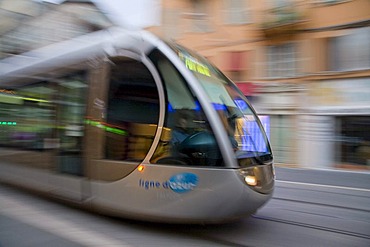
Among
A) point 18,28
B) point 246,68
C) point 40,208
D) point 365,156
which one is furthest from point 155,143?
point 246,68

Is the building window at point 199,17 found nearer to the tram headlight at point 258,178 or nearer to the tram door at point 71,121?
the tram door at point 71,121

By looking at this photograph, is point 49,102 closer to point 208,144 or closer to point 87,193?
point 87,193

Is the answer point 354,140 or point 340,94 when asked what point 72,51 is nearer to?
point 340,94

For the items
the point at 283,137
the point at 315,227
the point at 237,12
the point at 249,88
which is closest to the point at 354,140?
the point at 283,137

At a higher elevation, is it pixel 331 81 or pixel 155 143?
pixel 331 81

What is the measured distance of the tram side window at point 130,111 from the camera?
14.0 ft

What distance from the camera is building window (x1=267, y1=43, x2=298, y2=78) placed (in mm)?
14211

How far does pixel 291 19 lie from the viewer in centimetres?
1371

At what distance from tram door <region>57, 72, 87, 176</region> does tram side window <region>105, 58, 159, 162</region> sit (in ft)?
1.85

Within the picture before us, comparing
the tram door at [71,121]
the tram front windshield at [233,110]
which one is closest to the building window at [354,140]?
the tram front windshield at [233,110]

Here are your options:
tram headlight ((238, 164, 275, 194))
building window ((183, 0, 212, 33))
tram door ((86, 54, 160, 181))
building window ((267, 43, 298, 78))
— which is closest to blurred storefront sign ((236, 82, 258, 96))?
building window ((267, 43, 298, 78))

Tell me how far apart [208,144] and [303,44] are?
11.2m

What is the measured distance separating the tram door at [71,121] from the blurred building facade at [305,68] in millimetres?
6906

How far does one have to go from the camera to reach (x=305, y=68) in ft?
45.3
